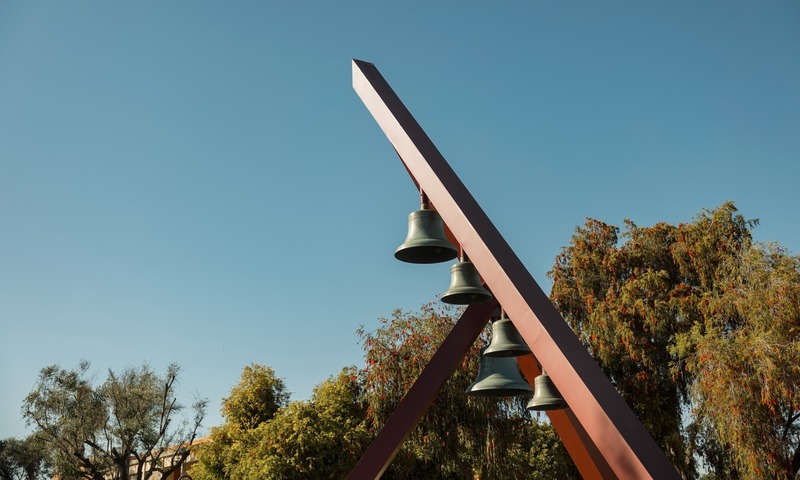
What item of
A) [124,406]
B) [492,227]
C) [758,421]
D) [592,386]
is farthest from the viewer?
[124,406]

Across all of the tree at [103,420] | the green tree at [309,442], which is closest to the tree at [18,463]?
the tree at [103,420]

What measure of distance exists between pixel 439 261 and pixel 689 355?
1394 centimetres

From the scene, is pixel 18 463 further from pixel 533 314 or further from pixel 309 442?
pixel 533 314

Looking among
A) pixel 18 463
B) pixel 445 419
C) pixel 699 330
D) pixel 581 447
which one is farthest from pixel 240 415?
pixel 18 463

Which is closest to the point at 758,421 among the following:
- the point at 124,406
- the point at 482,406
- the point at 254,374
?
the point at 482,406

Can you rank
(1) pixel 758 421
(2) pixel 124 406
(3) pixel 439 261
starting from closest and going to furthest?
(3) pixel 439 261 < (1) pixel 758 421 < (2) pixel 124 406

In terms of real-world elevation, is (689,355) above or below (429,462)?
above

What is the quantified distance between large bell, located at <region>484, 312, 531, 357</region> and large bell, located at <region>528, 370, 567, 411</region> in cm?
51

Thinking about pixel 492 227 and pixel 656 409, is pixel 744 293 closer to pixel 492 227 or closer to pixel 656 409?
pixel 656 409

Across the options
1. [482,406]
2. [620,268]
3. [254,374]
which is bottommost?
[482,406]

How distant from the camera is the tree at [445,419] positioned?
64.1 feet

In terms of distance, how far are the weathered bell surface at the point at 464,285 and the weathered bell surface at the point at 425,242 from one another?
0.41ft

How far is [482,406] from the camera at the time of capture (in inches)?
766

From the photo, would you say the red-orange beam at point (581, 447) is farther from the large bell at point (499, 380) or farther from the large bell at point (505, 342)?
the large bell at point (505, 342)
